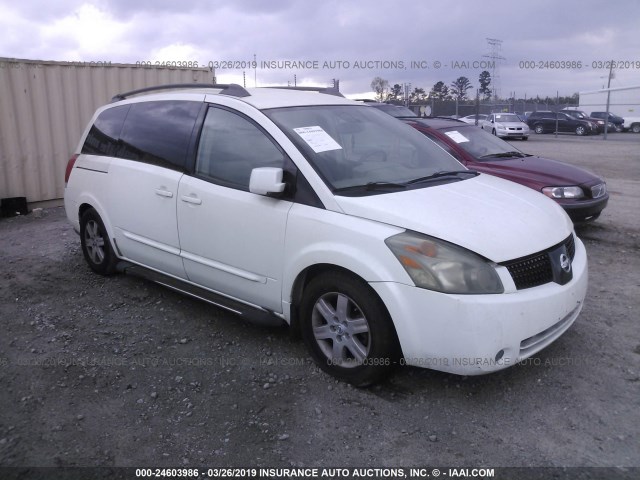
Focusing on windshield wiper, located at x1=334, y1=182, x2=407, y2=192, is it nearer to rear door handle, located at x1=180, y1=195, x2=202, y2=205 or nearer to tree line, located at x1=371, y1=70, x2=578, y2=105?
rear door handle, located at x1=180, y1=195, x2=202, y2=205

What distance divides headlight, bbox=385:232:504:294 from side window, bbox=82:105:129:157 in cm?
312

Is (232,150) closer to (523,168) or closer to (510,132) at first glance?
(523,168)

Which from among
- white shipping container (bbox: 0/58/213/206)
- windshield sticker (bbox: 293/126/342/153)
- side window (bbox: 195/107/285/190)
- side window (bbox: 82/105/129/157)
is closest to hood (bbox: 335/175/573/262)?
windshield sticker (bbox: 293/126/342/153)

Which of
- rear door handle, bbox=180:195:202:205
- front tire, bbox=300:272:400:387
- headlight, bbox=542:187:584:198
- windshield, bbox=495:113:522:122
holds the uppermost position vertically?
windshield, bbox=495:113:522:122

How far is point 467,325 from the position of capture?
114 inches

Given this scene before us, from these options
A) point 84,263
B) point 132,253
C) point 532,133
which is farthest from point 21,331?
point 532,133

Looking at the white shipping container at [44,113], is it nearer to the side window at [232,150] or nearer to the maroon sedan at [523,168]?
the maroon sedan at [523,168]

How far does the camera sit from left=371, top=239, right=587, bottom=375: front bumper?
2895mm

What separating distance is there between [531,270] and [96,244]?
3.95m

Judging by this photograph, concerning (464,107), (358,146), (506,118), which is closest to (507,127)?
(506,118)

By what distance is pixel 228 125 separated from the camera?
401 centimetres

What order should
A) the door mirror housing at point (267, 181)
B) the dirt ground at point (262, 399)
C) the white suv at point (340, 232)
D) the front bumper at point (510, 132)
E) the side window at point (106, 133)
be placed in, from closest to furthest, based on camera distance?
the dirt ground at point (262, 399) → the white suv at point (340, 232) → the door mirror housing at point (267, 181) → the side window at point (106, 133) → the front bumper at point (510, 132)

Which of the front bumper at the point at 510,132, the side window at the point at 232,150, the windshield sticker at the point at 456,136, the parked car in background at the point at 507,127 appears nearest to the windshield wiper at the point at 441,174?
the side window at the point at 232,150

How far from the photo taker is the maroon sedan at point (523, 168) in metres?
6.51
